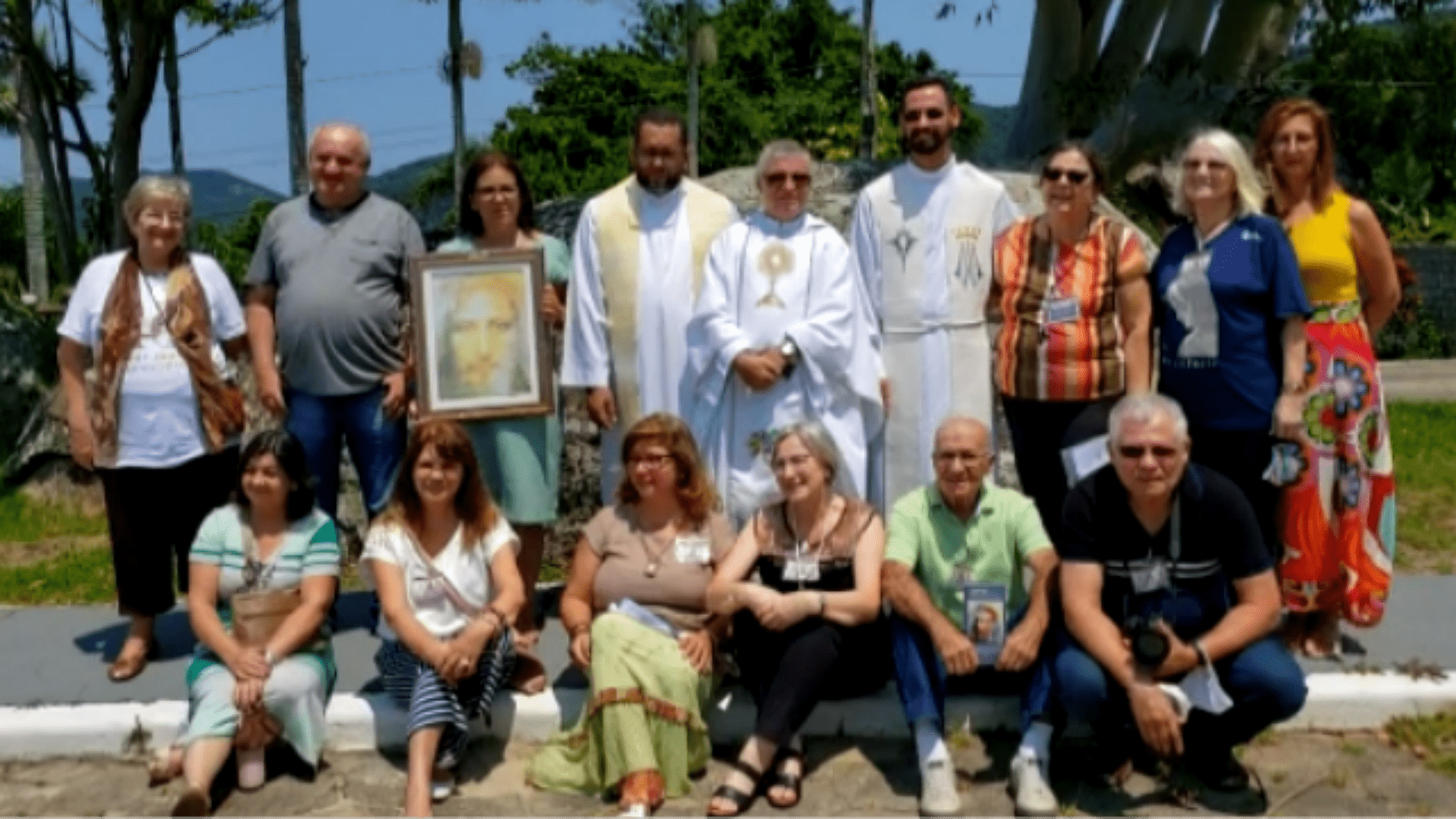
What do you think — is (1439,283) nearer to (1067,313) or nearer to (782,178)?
(1067,313)

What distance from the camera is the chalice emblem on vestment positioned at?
5.47 m

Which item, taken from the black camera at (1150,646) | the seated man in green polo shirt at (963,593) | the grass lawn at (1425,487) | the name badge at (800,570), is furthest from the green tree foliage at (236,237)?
the black camera at (1150,646)

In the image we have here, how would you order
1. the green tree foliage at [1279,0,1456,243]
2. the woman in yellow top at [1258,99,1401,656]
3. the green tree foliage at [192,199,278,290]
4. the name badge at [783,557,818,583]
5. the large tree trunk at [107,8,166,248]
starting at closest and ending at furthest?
the name badge at [783,557,818,583] → the woman in yellow top at [1258,99,1401,656] → the green tree foliage at [1279,0,1456,243] → the large tree trunk at [107,8,166,248] → the green tree foliage at [192,199,278,290]

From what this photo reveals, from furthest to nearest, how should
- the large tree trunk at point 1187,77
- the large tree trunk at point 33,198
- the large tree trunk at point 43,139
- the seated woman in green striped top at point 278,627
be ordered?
the large tree trunk at point 33,198 < the large tree trunk at point 43,139 < the large tree trunk at point 1187,77 < the seated woman in green striped top at point 278,627

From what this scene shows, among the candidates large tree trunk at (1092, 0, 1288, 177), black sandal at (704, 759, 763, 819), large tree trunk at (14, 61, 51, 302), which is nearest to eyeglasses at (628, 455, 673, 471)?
black sandal at (704, 759, 763, 819)

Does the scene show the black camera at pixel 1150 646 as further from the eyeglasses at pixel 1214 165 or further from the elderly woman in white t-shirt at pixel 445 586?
the elderly woman in white t-shirt at pixel 445 586

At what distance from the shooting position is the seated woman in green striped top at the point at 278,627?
467 centimetres

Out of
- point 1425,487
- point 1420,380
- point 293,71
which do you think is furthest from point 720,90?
point 1425,487

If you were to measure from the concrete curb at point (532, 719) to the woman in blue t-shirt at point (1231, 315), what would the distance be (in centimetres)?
79

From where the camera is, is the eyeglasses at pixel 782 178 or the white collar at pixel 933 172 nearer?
the eyeglasses at pixel 782 178

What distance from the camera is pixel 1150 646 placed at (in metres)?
4.46

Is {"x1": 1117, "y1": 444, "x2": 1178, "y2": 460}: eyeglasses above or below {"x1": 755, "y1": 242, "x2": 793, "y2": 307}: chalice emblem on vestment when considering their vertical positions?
below

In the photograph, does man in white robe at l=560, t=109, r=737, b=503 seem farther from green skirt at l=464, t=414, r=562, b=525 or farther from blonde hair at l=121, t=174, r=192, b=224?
blonde hair at l=121, t=174, r=192, b=224

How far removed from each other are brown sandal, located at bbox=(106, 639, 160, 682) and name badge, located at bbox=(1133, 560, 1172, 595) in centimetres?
333
